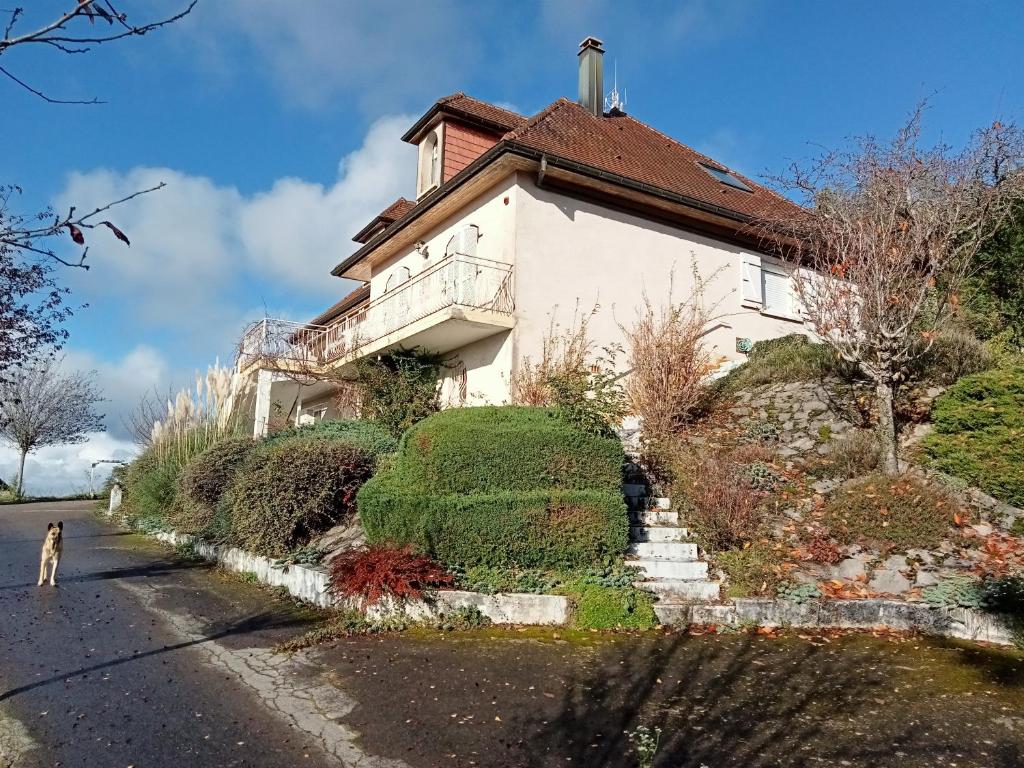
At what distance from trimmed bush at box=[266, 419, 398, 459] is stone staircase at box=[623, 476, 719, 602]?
4047 mm

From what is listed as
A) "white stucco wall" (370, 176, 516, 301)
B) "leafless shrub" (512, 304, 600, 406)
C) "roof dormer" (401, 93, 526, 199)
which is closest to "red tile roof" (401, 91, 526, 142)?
"roof dormer" (401, 93, 526, 199)

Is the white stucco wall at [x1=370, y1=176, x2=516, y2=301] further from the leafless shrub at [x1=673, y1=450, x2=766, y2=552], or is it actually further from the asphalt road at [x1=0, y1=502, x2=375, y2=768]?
the asphalt road at [x1=0, y1=502, x2=375, y2=768]

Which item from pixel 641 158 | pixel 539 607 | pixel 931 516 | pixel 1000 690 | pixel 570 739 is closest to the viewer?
pixel 570 739

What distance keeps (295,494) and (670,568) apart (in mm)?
5041

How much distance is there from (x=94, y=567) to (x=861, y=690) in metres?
10.7

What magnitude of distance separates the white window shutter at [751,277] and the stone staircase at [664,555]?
329 inches

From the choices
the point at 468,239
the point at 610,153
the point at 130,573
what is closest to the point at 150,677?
the point at 130,573

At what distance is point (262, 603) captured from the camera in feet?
27.1

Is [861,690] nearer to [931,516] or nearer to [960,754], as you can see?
[960,754]

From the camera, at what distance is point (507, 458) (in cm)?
771

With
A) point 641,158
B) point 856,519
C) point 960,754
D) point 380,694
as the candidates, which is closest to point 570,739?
point 380,694

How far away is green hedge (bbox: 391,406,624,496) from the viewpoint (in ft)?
25.0

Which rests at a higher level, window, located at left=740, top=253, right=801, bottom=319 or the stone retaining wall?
window, located at left=740, top=253, right=801, bottom=319

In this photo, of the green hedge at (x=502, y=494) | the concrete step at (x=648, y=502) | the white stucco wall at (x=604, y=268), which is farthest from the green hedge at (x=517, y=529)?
the white stucco wall at (x=604, y=268)
